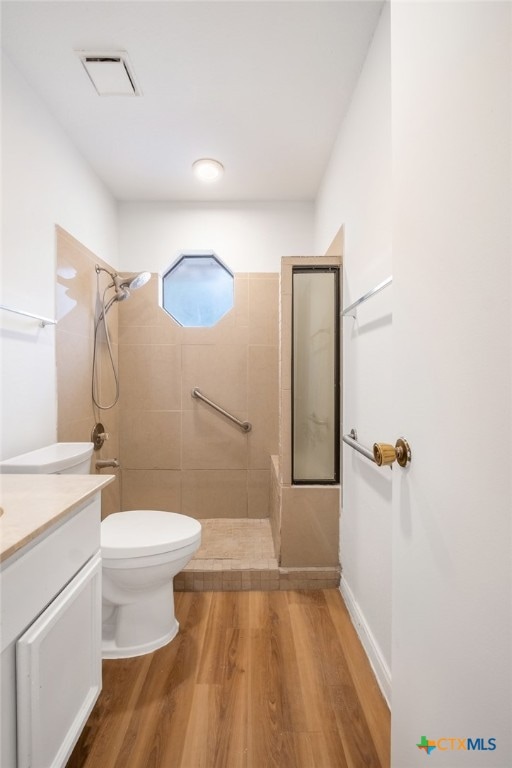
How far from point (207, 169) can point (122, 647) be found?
2.53 meters

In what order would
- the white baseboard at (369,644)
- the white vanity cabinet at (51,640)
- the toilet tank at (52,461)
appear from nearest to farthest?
the white vanity cabinet at (51,640)
the white baseboard at (369,644)
the toilet tank at (52,461)

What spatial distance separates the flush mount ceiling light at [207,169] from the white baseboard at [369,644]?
2.47 meters

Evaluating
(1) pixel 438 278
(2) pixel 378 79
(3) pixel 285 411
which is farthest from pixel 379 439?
(2) pixel 378 79

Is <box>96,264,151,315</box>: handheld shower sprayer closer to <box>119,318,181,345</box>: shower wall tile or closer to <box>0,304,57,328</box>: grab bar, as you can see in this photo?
<box>119,318,181,345</box>: shower wall tile

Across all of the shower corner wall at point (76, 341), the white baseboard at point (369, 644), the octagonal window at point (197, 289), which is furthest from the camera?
the octagonal window at point (197, 289)

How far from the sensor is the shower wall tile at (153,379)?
8.86ft

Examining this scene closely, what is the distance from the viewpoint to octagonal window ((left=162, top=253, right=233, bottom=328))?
278 centimetres

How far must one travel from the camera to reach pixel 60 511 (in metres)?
0.88

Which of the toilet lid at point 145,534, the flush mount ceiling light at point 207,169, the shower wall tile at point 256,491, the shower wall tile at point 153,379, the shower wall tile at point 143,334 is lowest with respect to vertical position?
the shower wall tile at point 256,491

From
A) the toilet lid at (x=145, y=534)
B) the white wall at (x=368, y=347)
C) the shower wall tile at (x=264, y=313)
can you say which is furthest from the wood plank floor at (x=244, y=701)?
the shower wall tile at (x=264, y=313)

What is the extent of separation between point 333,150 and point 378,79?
0.73 meters

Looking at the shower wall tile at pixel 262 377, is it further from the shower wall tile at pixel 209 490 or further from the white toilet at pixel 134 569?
the white toilet at pixel 134 569

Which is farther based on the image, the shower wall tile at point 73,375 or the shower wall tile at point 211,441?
the shower wall tile at point 211,441

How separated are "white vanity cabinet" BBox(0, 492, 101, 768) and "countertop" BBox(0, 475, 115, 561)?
1.4 inches
